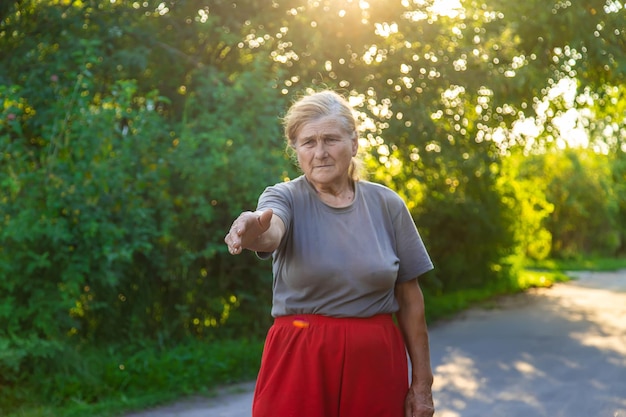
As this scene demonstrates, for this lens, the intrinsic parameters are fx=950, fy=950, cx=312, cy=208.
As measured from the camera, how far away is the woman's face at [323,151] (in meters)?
3.13

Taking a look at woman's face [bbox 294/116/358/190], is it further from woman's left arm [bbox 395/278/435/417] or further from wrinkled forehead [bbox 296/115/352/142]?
woman's left arm [bbox 395/278/435/417]

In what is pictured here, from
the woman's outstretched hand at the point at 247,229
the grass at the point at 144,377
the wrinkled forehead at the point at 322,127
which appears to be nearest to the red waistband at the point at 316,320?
the woman's outstretched hand at the point at 247,229

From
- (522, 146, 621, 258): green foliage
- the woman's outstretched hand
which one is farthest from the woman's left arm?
(522, 146, 621, 258): green foliage

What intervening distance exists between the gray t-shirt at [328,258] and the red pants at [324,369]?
0.05 m

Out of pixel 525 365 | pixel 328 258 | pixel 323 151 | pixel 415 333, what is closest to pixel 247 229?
pixel 328 258

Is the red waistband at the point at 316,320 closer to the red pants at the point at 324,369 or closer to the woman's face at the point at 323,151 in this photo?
the red pants at the point at 324,369

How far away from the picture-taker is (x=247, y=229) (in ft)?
8.84

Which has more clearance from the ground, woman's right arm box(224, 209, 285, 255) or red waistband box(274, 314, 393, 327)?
woman's right arm box(224, 209, 285, 255)

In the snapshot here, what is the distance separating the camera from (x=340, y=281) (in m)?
2.99

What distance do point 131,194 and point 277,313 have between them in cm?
554

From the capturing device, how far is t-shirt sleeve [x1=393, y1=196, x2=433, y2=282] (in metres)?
3.23

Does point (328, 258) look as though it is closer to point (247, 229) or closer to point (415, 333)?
point (247, 229)

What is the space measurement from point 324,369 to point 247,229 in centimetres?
60

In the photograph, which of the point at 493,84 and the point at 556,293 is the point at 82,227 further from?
the point at 556,293
